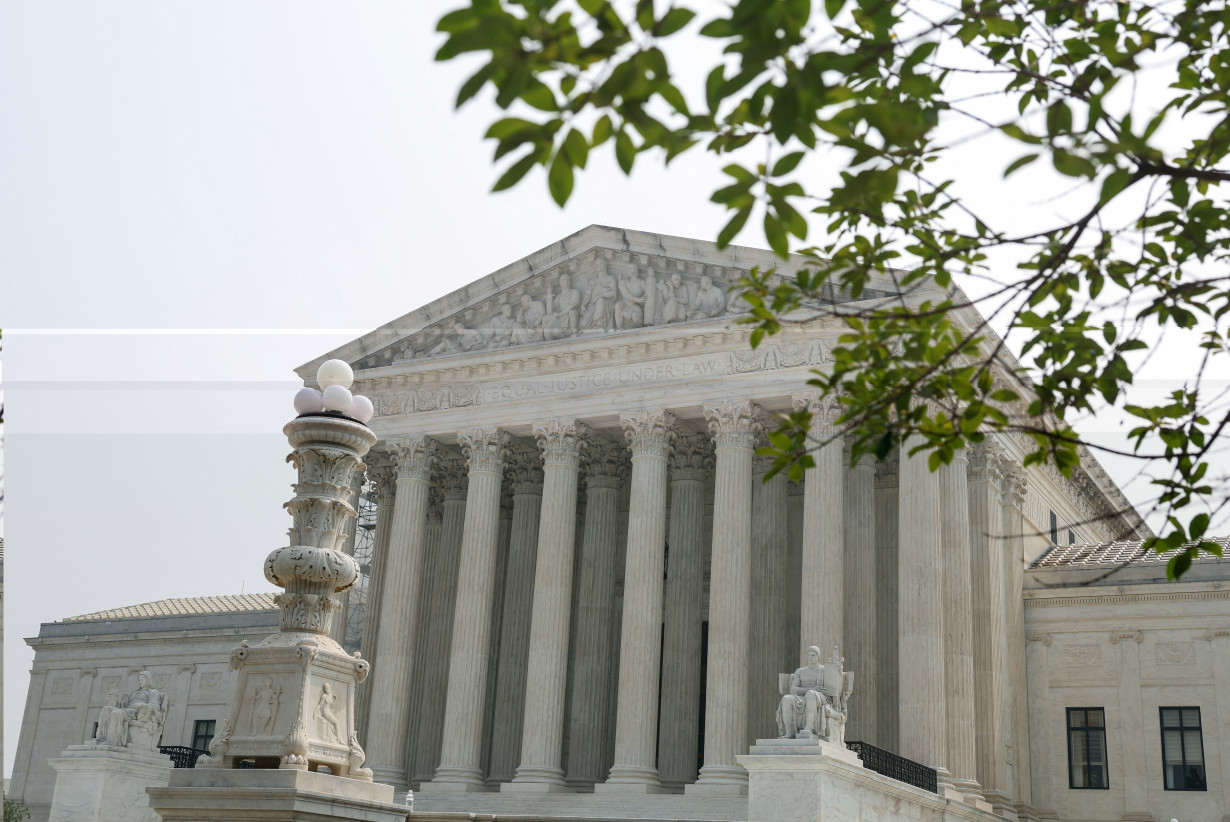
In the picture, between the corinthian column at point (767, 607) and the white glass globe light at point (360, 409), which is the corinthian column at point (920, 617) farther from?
the white glass globe light at point (360, 409)

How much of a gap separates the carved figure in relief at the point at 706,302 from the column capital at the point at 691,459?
3.74 metres

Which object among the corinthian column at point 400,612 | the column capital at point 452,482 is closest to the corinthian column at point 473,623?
the corinthian column at point 400,612

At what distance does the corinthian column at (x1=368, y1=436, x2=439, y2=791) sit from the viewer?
33.8 meters

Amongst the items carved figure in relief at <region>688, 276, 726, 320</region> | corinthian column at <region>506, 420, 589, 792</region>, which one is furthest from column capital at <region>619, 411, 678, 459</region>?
carved figure in relief at <region>688, 276, 726, 320</region>

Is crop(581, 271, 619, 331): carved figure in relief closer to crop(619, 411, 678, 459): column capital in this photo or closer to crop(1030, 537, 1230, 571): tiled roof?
crop(619, 411, 678, 459): column capital

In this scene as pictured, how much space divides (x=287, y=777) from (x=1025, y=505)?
2761cm

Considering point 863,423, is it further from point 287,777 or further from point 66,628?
point 66,628

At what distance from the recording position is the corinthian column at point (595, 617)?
34.6 meters

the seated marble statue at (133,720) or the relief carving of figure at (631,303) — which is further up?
the relief carving of figure at (631,303)

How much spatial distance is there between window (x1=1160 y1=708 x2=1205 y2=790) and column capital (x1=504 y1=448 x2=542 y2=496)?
1740cm

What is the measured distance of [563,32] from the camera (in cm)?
482

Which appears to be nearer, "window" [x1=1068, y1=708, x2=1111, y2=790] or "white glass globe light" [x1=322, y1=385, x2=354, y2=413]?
"white glass globe light" [x1=322, y1=385, x2=354, y2=413]

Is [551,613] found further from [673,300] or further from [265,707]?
[265,707]

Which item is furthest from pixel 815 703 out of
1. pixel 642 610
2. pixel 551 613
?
pixel 551 613
